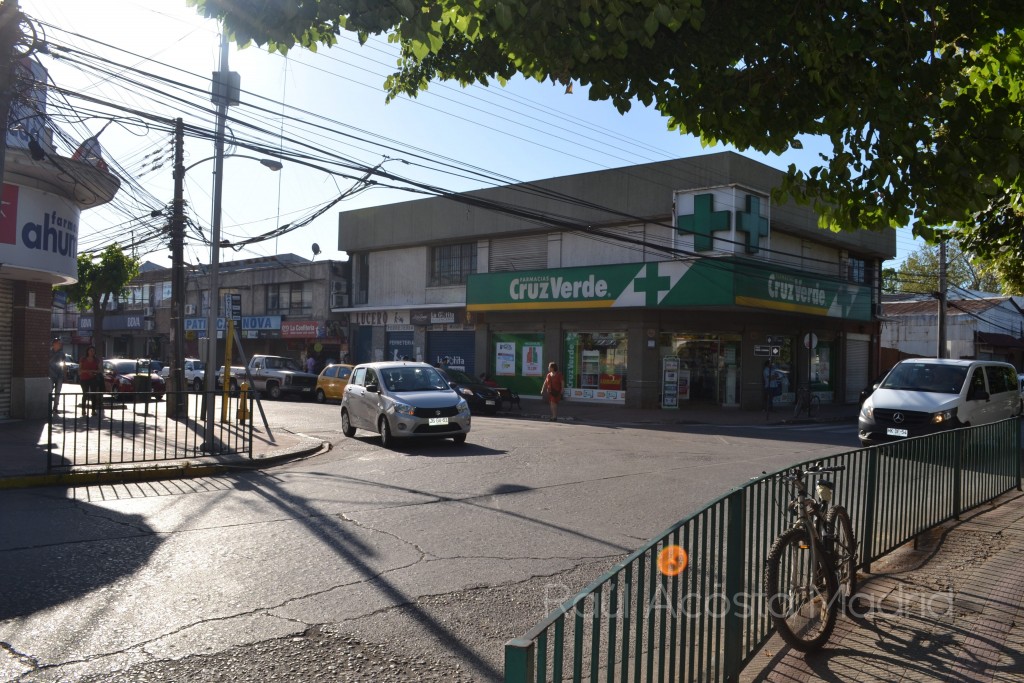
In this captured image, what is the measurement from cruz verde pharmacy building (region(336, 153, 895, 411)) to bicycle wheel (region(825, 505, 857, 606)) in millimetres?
18484

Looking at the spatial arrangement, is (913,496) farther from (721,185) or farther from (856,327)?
(856,327)

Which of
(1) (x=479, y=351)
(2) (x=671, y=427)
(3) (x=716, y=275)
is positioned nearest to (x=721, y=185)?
(3) (x=716, y=275)

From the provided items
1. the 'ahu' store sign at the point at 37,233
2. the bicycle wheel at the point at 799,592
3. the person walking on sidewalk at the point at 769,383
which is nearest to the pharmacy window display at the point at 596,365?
the person walking on sidewalk at the point at 769,383

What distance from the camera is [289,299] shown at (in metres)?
41.4

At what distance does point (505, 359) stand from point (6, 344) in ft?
59.1

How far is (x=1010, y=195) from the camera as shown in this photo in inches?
369

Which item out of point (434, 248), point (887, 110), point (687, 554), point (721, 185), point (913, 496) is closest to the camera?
point (687, 554)

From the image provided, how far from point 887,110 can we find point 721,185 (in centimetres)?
2198

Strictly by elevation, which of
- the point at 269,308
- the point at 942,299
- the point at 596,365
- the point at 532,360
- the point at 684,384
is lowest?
the point at 684,384

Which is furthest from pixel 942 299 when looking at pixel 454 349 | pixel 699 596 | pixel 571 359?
pixel 699 596

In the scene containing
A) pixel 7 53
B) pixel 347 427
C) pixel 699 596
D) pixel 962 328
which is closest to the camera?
pixel 699 596

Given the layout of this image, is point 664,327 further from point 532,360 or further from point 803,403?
point 532,360

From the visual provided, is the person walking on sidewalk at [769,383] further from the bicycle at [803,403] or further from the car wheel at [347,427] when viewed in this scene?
the car wheel at [347,427]

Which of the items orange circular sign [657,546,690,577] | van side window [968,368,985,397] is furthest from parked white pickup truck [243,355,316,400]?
orange circular sign [657,546,690,577]
